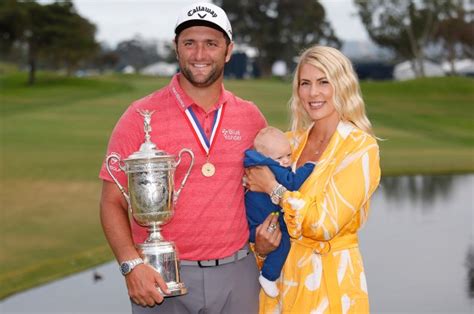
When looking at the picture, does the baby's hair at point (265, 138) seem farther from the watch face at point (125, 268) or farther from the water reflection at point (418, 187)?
the water reflection at point (418, 187)

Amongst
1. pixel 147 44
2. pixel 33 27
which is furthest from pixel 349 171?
pixel 147 44

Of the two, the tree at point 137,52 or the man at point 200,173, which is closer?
the man at point 200,173

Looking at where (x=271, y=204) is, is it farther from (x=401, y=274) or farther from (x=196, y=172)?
(x=401, y=274)

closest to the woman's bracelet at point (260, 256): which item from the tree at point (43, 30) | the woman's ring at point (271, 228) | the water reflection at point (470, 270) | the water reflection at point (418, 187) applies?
the woman's ring at point (271, 228)

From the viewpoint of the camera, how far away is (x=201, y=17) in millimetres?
3828

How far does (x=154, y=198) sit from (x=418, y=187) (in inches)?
466

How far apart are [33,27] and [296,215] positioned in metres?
58.7

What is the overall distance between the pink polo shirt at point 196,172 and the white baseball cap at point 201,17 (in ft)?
0.98

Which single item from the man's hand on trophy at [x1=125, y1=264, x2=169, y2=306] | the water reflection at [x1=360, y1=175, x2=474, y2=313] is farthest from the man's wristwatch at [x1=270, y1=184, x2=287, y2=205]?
the water reflection at [x1=360, y1=175, x2=474, y2=313]

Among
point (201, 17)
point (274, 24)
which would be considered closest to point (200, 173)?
point (201, 17)

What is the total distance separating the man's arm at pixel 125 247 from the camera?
363cm

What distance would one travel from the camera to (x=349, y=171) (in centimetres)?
365

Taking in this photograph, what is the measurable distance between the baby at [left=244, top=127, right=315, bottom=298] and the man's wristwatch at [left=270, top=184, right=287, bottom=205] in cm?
4

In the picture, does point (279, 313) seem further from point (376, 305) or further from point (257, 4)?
point (257, 4)
